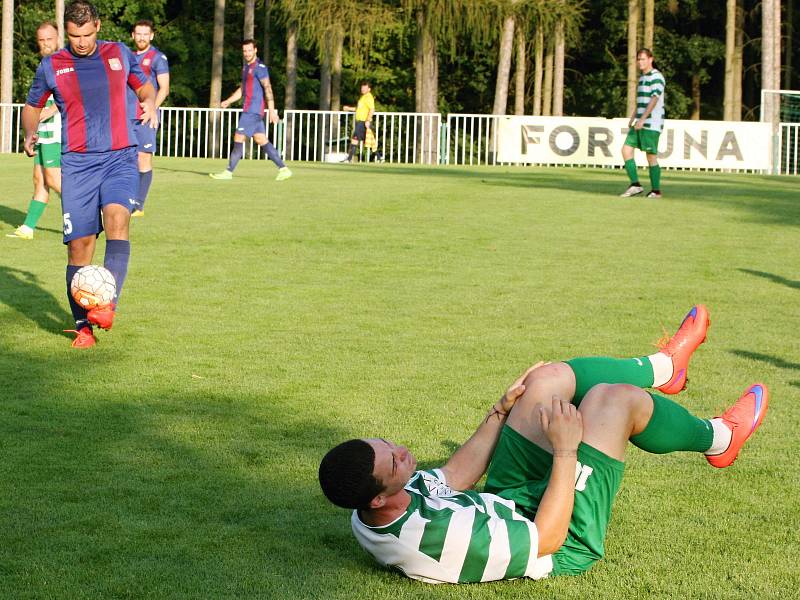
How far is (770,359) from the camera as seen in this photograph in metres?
7.96

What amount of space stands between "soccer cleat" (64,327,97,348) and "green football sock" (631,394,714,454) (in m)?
4.55

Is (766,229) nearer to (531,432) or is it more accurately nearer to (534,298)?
(534,298)

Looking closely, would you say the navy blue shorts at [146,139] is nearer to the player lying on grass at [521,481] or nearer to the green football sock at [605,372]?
the green football sock at [605,372]

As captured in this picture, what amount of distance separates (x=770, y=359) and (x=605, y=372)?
360cm

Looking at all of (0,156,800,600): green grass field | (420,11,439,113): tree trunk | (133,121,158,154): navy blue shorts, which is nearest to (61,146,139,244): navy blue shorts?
(0,156,800,600): green grass field

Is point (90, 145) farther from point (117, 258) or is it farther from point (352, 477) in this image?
point (352, 477)

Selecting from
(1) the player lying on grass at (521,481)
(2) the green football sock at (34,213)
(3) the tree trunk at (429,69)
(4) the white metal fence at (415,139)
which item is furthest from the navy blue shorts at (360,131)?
(1) the player lying on grass at (521,481)

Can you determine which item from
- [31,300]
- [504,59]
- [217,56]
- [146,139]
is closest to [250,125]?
[146,139]

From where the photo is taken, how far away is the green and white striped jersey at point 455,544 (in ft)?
13.1

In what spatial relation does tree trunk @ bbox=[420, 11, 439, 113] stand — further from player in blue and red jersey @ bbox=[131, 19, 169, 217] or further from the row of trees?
player in blue and red jersey @ bbox=[131, 19, 169, 217]

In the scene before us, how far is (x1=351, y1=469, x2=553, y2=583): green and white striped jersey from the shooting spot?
400 cm

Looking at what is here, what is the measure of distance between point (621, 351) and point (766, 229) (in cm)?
755

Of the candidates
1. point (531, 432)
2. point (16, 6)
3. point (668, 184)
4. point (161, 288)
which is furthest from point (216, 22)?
point (531, 432)

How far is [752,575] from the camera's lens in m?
4.16
